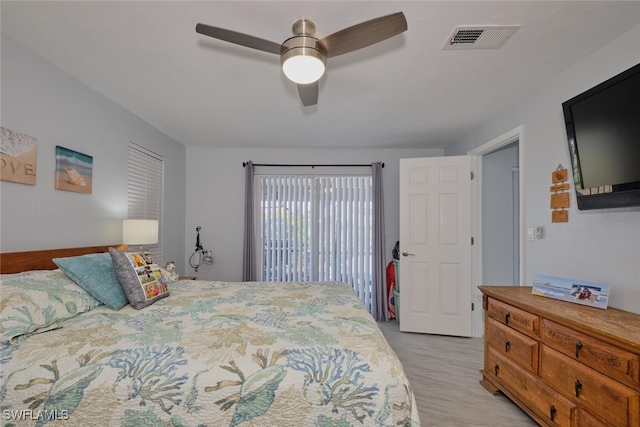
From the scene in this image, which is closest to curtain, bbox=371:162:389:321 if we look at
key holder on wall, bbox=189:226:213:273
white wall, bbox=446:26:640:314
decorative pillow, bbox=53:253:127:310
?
white wall, bbox=446:26:640:314

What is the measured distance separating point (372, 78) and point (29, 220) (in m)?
2.67

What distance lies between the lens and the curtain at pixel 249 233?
4.34m

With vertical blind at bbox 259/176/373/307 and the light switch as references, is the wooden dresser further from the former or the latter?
vertical blind at bbox 259/176/373/307

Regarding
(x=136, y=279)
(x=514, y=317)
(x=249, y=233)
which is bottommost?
(x=514, y=317)

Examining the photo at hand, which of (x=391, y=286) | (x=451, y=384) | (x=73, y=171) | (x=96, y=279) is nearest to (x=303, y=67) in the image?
(x=96, y=279)

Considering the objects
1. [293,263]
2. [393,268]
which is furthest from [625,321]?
[293,263]

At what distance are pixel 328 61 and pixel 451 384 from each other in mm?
2729

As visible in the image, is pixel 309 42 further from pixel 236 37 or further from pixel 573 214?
pixel 573 214

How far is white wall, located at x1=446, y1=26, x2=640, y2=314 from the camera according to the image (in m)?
1.78

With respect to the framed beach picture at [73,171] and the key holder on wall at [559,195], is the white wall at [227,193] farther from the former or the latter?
the key holder on wall at [559,195]

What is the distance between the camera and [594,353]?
149 cm

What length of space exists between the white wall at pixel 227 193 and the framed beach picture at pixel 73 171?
6.38 ft

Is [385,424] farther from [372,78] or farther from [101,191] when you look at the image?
[101,191]

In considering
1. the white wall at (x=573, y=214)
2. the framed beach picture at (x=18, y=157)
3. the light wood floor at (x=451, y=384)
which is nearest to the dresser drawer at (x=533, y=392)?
the light wood floor at (x=451, y=384)
